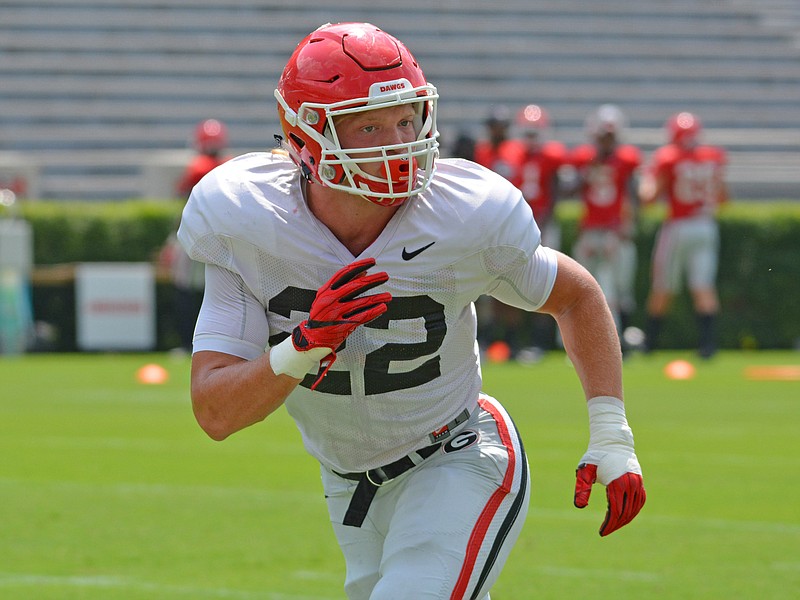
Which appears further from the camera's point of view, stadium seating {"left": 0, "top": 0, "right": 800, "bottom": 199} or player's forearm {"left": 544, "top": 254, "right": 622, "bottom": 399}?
stadium seating {"left": 0, "top": 0, "right": 800, "bottom": 199}

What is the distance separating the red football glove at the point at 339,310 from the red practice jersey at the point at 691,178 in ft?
34.6

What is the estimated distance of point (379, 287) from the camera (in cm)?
307

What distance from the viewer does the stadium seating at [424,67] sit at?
1992 centimetres

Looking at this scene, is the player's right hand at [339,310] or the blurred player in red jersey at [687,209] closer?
the player's right hand at [339,310]

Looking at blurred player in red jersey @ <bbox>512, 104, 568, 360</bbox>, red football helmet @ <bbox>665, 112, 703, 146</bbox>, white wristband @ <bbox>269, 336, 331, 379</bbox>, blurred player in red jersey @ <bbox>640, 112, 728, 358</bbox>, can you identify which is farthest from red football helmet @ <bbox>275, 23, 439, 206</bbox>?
red football helmet @ <bbox>665, 112, 703, 146</bbox>

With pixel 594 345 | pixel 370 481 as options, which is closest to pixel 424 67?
pixel 594 345

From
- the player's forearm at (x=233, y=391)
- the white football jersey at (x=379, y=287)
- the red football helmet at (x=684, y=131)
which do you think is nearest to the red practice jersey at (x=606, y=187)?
the red football helmet at (x=684, y=131)

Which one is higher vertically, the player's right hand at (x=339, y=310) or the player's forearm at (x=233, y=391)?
the player's right hand at (x=339, y=310)

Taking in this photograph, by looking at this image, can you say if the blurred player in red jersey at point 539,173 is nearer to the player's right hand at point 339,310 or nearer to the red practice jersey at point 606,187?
the red practice jersey at point 606,187

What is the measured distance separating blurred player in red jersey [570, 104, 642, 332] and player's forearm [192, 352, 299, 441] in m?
9.92

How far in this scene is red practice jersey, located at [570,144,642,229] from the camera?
42.2 ft

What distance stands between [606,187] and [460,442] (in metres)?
9.80

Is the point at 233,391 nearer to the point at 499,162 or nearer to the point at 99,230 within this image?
the point at 499,162

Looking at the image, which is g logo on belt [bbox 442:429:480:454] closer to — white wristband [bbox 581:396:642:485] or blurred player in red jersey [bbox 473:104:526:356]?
white wristband [bbox 581:396:642:485]
